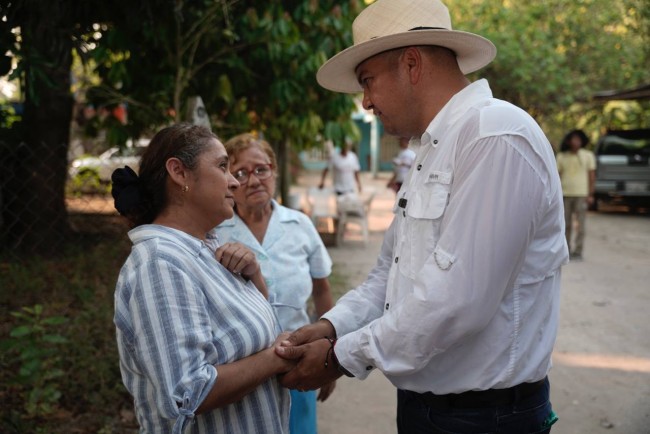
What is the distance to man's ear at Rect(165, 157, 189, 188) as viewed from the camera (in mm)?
2039

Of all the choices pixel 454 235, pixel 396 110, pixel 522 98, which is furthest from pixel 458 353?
pixel 522 98

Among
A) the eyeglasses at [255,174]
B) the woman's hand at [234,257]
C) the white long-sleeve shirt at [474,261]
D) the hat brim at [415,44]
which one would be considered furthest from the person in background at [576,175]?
the woman's hand at [234,257]

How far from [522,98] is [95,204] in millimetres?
14992

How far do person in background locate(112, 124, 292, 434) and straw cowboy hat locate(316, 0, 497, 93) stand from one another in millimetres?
656

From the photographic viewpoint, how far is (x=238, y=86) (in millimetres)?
6109

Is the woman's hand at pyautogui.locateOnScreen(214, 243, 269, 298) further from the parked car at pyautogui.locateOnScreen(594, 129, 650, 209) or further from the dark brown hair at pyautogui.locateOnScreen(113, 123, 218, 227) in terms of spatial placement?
the parked car at pyautogui.locateOnScreen(594, 129, 650, 209)

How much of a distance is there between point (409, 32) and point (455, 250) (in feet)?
2.52

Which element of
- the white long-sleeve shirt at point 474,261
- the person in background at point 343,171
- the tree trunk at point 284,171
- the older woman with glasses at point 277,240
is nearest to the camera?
the white long-sleeve shirt at point 474,261

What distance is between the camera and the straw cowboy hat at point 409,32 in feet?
6.72

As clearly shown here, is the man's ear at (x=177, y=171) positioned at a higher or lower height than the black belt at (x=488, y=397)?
higher

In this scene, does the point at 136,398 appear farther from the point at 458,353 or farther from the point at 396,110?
the point at 396,110

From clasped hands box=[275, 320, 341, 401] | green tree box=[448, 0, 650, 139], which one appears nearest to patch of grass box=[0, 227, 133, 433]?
clasped hands box=[275, 320, 341, 401]

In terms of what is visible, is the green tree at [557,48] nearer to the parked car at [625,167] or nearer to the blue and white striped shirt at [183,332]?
the parked car at [625,167]

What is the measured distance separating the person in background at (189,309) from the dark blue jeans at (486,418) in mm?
485
